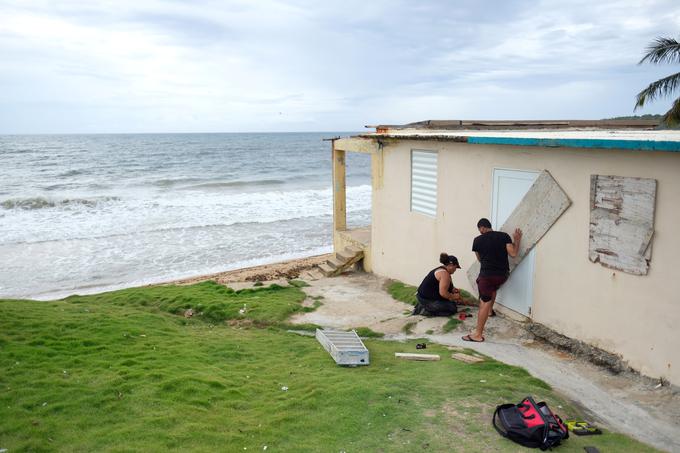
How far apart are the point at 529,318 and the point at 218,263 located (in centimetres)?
1358

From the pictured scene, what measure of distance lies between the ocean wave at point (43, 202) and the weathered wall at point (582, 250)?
2802 centimetres

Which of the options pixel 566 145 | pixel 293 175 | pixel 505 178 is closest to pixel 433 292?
pixel 505 178

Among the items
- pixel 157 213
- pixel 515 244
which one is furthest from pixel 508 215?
pixel 157 213

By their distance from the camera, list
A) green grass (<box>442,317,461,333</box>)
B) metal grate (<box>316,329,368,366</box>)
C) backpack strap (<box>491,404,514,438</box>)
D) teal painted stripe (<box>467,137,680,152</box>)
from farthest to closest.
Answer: green grass (<box>442,317,461,333</box>)
metal grate (<box>316,329,368,366</box>)
teal painted stripe (<box>467,137,680,152</box>)
backpack strap (<box>491,404,514,438</box>)

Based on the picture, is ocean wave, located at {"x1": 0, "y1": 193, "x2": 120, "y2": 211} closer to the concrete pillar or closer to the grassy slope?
the concrete pillar

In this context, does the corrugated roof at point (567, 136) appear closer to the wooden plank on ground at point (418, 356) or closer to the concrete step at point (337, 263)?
the wooden plank on ground at point (418, 356)

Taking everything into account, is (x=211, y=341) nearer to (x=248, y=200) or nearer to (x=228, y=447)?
(x=228, y=447)

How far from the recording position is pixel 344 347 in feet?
24.8

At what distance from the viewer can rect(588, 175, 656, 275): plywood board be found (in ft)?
21.1

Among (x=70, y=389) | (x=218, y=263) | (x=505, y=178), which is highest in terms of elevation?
(x=505, y=178)

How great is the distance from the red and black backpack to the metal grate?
7.90 ft

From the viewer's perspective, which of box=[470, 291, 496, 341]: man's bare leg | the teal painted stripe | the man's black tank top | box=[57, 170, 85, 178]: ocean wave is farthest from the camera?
box=[57, 170, 85, 178]: ocean wave

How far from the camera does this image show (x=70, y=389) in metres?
5.85

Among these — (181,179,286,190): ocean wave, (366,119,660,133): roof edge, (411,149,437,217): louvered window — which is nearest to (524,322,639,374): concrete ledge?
(411,149,437,217): louvered window
